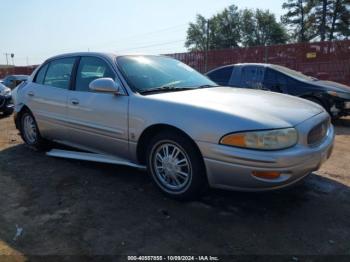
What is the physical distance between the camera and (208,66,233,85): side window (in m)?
9.05

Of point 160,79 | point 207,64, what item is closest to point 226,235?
point 160,79

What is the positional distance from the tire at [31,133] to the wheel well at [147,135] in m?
2.32

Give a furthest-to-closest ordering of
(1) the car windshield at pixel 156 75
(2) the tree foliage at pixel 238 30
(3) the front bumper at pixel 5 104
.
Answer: (2) the tree foliage at pixel 238 30 < (3) the front bumper at pixel 5 104 < (1) the car windshield at pixel 156 75

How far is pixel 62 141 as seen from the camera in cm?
532

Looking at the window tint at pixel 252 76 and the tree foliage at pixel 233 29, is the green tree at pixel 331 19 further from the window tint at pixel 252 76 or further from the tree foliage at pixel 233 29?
the window tint at pixel 252 76

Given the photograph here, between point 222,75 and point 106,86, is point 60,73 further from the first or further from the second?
point 222,75

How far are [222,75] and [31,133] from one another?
16.0 ft

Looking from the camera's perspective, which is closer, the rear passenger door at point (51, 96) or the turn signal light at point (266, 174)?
the turn signal light at point (266, 174)

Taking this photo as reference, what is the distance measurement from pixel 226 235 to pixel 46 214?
5.71ft

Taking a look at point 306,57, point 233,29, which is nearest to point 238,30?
point 233,29

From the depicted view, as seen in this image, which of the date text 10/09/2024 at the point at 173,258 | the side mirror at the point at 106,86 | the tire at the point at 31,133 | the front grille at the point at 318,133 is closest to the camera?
the date text 10/09/2024 at the point at 173,258

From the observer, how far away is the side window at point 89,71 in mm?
4625

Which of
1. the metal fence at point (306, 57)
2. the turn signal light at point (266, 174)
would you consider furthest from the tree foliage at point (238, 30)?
the turn signal light at point (266, 174)

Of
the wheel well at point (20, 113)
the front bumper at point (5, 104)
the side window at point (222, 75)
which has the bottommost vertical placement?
the front bumper at point (5, 104)
